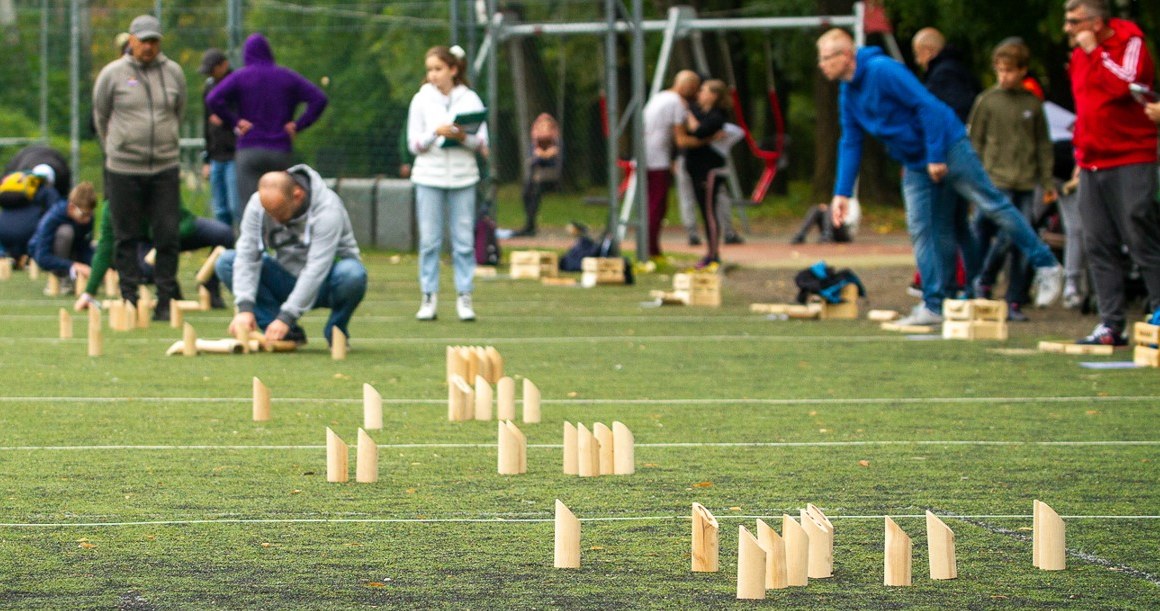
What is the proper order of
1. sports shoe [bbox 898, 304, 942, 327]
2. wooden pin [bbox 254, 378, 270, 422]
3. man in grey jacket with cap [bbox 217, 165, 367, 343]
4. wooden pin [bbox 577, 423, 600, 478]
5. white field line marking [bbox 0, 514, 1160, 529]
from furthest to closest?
sports shoe [bbox 898, 304, 942, 327] → man in grey jacket with cap [bbox 217, 165, 367, 343] → wooden pin [bbox 254, 378, 270, 422] → wooden pin [bbox 577, 423, 600, 478] → white field line marking [bbox 0, 514, 1160, 529]

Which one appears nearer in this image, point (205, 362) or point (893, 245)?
point (205, 362)

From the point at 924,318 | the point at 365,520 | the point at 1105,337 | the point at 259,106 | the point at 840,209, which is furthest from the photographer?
the point at 259,106

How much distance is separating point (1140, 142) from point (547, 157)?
46.7ft

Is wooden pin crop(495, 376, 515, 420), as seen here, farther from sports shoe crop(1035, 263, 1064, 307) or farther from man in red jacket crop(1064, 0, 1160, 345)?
sports shoe crop(1035, 263, 1064, 307)

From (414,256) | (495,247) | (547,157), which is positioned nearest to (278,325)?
(495,247)

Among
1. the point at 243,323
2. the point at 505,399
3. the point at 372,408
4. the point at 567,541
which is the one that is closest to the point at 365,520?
the point at 567,541

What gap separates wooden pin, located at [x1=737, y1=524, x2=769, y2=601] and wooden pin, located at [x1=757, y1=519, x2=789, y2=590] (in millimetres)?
24

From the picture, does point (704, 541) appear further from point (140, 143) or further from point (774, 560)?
point (140, 143)

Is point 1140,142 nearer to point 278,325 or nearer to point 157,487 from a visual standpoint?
point 278,325

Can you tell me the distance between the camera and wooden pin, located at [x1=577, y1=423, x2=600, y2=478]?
262 inches

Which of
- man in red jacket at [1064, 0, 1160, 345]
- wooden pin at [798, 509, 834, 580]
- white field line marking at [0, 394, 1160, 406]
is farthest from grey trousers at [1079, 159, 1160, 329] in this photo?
wooden pin at [798, 509, 834, 580]

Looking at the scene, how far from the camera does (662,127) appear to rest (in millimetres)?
20109

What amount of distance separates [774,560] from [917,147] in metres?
8.53

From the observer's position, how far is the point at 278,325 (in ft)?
35.2
